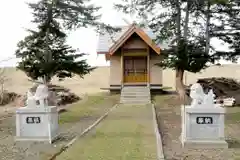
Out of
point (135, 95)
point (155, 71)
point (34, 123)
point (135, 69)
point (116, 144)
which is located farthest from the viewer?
point (135, 69)

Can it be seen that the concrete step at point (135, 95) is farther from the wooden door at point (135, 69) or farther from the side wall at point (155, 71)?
the wooden door at point (135, 69)

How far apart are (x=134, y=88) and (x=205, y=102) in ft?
51.9

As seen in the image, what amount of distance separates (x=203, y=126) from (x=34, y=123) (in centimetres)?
410

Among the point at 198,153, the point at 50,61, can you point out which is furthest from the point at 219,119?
the point at 50,61

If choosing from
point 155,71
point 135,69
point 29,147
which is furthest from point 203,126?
point 135,69

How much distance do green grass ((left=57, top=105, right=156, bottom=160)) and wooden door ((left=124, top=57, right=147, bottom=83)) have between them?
14168mm

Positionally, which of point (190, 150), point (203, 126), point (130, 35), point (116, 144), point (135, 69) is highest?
point (130, 35)

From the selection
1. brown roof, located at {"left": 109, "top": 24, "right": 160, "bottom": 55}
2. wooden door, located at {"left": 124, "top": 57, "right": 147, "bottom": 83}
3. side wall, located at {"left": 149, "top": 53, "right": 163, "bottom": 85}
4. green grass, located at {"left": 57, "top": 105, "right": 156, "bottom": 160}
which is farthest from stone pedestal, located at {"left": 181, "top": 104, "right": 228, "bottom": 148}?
wooden door, located at {"left": 124, "top": 57, "right": 147, "bottom": 83}

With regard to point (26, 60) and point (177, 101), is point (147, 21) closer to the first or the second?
point (177, 101)

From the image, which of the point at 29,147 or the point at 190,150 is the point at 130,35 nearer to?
the point at 29,147

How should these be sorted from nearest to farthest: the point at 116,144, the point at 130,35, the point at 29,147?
the point at 116,144
the point at 29,147
the point at 130,35

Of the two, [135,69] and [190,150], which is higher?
[135,69]

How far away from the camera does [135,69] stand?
26.5m

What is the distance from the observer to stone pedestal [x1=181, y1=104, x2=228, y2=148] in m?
8.78
